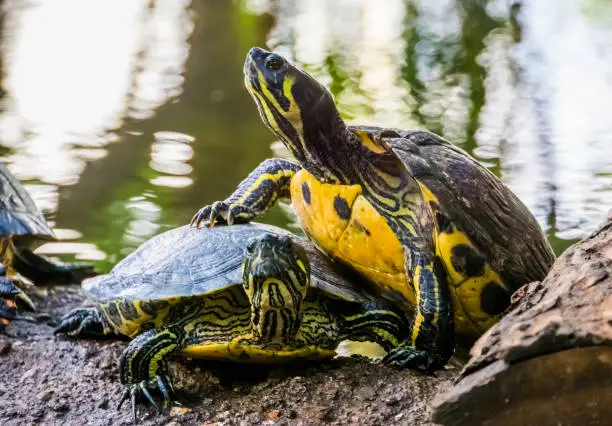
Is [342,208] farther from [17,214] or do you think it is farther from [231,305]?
[17,214]

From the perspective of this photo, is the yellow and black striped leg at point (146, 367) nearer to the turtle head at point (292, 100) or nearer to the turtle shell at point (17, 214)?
the turtle head at point (292, 100)

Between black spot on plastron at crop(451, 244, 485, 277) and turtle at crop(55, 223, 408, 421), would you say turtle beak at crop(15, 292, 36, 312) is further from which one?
black spot on plastron at crop(451, 244, 485, 277)

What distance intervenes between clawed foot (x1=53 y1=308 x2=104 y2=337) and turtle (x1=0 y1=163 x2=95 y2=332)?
0.50 meters

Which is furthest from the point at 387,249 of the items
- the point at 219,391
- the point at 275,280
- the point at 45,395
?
the point at 45,395

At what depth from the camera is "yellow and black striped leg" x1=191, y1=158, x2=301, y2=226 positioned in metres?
3.36

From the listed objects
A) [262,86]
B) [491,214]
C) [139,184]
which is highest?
[262,86]

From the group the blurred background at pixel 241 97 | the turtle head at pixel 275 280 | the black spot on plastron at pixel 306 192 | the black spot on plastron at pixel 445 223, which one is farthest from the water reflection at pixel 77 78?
the black spot on plastron at pixel 445 223

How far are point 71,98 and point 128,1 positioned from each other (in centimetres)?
934

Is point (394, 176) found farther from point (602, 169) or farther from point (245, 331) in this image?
point (602, 169)

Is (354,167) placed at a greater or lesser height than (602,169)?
greater

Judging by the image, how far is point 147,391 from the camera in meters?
2.76

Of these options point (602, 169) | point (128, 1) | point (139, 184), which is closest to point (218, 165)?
point (139, 184)

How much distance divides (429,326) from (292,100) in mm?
1044

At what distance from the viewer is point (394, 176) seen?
308 cm
